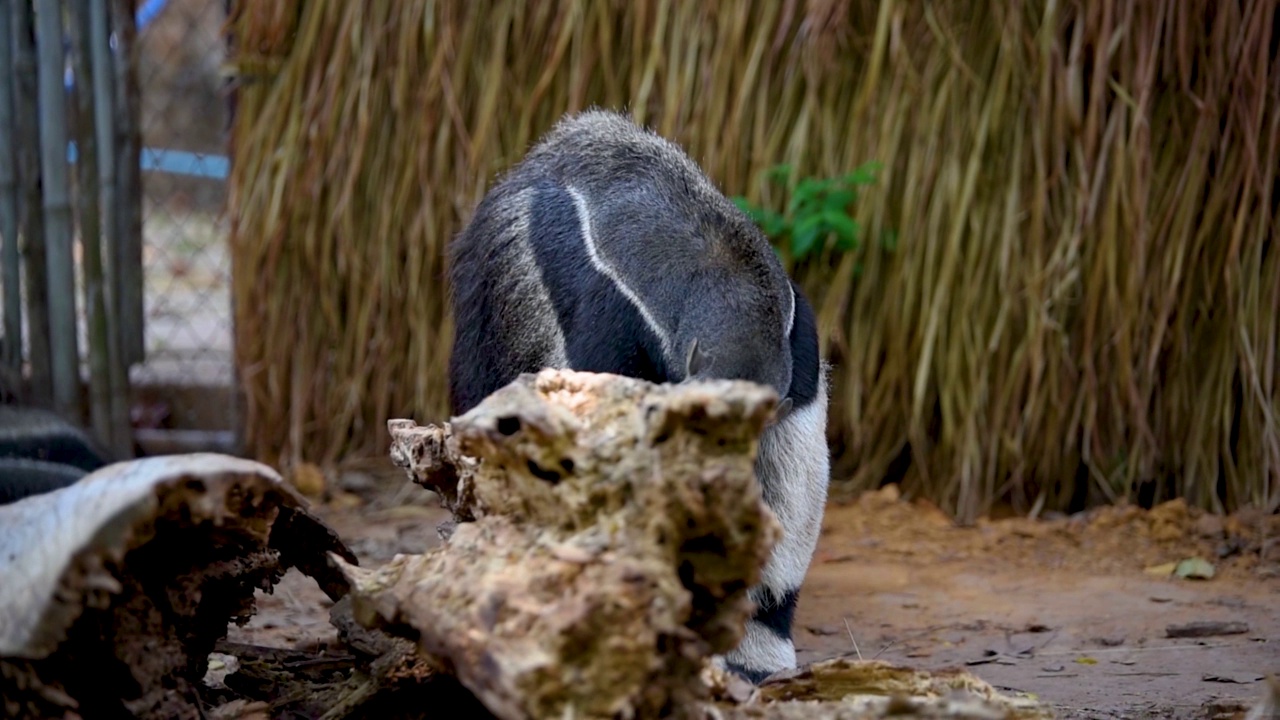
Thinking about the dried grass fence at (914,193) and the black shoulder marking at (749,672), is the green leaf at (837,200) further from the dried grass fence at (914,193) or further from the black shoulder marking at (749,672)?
the black shoulder marking at (749,672)

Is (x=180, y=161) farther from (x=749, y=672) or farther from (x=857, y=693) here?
(x=857, y=693)

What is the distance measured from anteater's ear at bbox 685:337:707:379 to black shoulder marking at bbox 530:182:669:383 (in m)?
0.33

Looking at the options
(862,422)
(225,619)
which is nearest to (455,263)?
(225,619)

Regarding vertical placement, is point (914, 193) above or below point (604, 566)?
above

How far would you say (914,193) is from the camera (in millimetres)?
6047

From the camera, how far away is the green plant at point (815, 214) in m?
5.87

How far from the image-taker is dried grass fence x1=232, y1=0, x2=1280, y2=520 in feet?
18.7

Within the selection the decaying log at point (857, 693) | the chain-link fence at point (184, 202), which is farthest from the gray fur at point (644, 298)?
the chain-link fence at point (184, 202)

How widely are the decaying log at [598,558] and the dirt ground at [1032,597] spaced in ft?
4.78

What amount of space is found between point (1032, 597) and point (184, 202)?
11.6 meters

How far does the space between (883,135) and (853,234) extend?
0.51 metres

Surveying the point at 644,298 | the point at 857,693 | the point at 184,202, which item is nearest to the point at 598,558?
the point at 857,693

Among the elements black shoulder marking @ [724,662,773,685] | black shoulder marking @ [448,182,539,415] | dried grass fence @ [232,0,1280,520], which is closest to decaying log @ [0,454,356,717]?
black shoulder marking @ [724,662,773,685]

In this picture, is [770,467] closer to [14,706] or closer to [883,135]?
[14,706]
